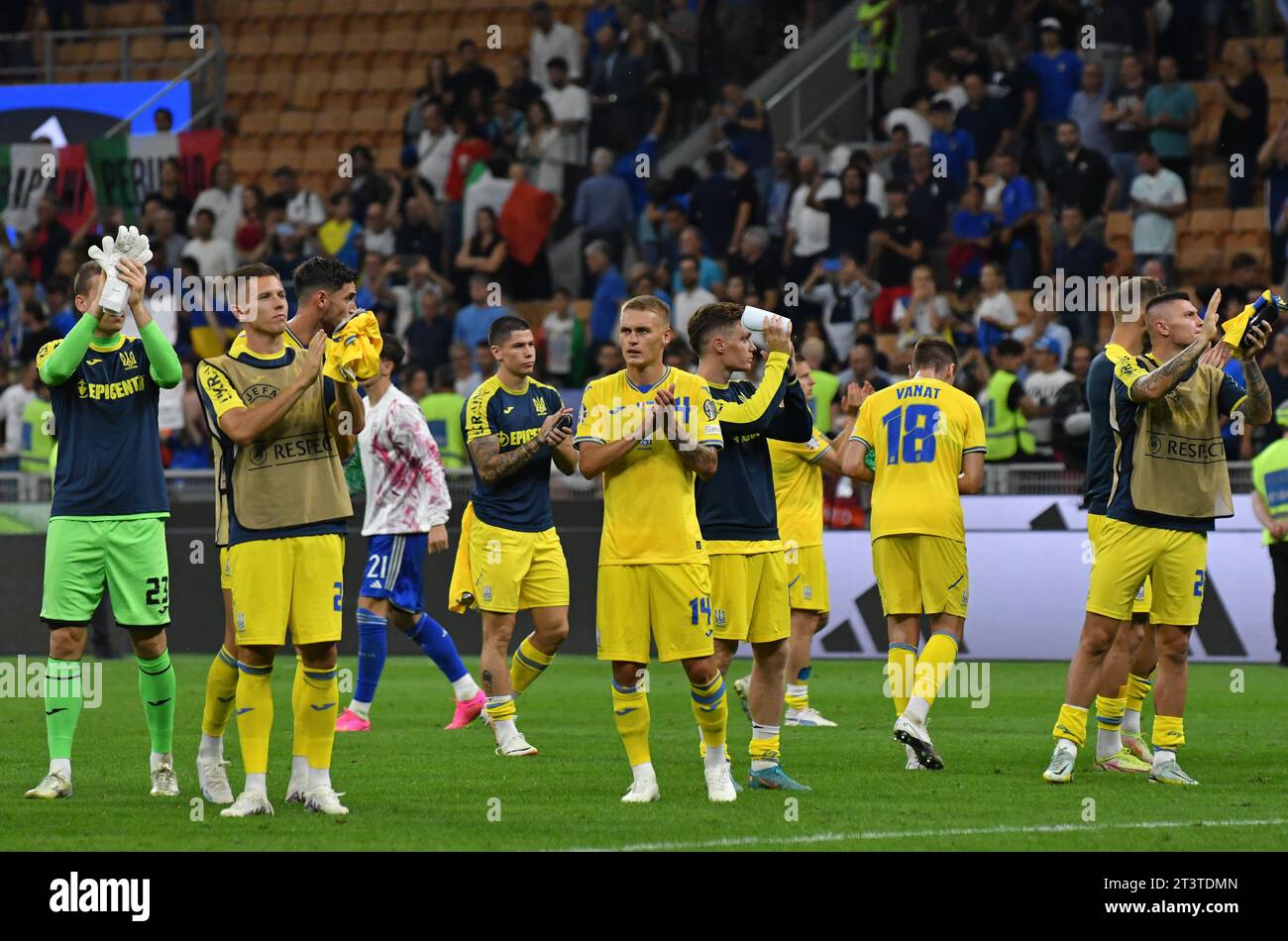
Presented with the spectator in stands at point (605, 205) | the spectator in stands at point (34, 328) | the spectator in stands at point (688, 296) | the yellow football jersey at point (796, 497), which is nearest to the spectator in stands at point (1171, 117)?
the spectator in stands at point (688, 296)

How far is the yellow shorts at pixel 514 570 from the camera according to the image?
1203 centimetres

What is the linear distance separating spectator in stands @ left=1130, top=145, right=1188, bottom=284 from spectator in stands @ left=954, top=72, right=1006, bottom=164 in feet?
5.71

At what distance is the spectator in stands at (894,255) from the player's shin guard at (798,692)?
8017 millimetres

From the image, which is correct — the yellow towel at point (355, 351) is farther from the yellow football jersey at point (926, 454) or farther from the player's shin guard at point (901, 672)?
the player's shin guard at point (901, 672)

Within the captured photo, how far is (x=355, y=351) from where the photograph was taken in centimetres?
858

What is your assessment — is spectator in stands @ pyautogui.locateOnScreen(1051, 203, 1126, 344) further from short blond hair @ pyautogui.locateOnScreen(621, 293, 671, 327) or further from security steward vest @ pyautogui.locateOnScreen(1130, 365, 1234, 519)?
short blond hair @ pyautogui.locateOnScreen(621, 293, 671, 327)

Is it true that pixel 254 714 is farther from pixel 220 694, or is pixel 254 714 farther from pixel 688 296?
pixel 688 296

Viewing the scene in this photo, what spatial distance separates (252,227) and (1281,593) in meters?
13.2

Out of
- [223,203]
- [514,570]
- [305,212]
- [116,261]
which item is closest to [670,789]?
[514,570]

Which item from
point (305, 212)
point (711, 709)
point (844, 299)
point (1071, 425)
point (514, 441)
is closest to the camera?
point (711, 709)

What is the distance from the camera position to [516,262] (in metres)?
23.3

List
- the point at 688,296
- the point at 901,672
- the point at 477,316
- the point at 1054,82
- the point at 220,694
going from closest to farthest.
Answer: the point at 220,694 < the point at 901,672 < the point at 688,296 < the point at 1054,82 < the point at 477,316

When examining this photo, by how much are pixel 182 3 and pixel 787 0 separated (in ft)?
30.1
